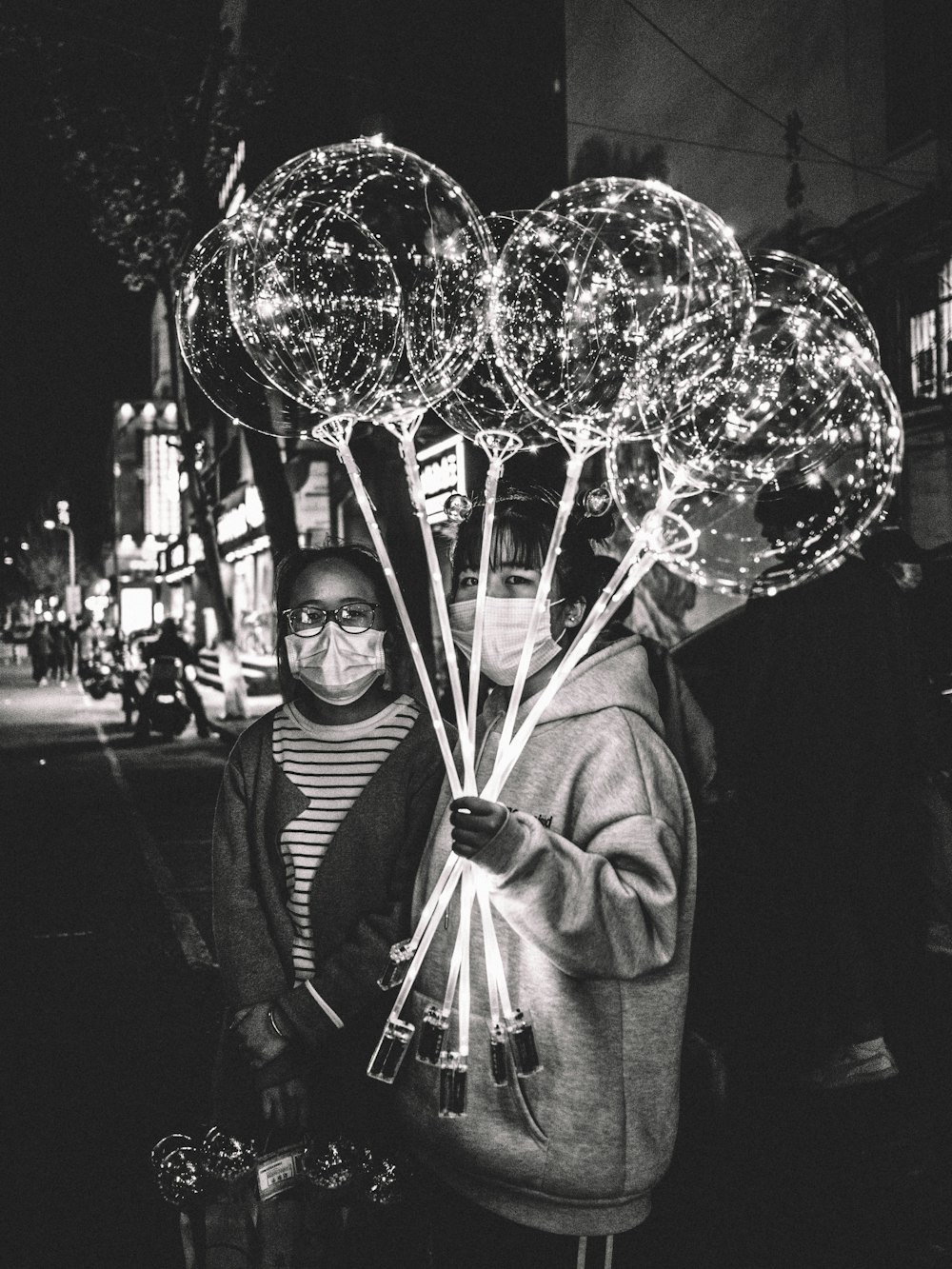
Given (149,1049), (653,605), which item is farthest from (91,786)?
(149,1049)

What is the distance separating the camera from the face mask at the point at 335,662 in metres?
2.57

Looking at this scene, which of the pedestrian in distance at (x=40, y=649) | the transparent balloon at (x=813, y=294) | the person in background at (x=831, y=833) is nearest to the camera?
the transparent balloon at (x=813, y=294)

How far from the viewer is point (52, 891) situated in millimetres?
7895

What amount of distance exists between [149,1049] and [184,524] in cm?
3537

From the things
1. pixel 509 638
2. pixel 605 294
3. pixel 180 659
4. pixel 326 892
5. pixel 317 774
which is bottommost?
pixel 326 892

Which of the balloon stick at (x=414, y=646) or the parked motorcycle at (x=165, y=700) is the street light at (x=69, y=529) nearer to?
the parked motorcycle at (x=165, y=700)

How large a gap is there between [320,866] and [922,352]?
28.5 feet

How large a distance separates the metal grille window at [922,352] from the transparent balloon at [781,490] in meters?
7.76

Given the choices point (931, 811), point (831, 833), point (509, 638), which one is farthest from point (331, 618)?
point (931, 811)

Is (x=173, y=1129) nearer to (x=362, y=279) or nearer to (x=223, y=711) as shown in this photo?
(x=362, y=279)

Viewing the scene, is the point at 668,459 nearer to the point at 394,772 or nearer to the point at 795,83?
the point at 394,772

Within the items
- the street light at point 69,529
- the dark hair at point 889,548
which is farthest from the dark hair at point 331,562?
the street light at point 69,529

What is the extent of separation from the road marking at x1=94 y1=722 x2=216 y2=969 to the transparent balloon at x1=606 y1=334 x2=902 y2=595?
15.9 feet

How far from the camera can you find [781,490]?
7.60 feet
